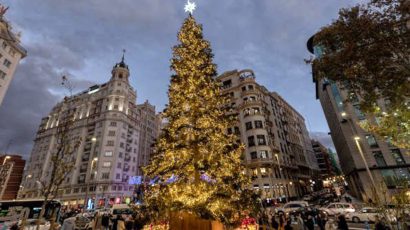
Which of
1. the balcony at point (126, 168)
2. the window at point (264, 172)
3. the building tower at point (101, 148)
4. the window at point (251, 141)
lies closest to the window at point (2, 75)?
the building tower at point (101, 148)

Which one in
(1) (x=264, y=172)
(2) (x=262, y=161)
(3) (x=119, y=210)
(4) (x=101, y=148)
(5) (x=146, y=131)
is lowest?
(3) (x=119, y=210)

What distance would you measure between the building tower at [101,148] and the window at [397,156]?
62.6m

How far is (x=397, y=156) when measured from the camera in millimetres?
33844

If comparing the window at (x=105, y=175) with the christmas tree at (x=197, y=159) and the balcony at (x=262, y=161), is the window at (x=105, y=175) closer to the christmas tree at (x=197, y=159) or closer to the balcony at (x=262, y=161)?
the balcony at (x=262, y=161)

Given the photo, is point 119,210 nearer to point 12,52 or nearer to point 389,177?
point 389,177

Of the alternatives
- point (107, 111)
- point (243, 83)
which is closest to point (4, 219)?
point (243, 83)

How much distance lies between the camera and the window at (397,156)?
3339 centimetres

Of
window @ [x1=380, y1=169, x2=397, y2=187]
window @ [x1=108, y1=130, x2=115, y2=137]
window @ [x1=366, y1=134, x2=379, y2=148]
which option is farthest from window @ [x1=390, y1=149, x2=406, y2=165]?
window @ [x1=108, y1=130, x2=115, y2=137]

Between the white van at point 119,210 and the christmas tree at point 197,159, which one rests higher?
the christmas tree at point 197,159

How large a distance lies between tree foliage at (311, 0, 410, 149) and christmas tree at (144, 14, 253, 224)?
6.98 metres

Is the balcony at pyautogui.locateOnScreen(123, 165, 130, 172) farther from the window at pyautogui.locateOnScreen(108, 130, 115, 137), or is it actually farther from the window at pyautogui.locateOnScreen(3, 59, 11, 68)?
the window at pyautogui.locateOnScreen(3, 59, 11, 68)

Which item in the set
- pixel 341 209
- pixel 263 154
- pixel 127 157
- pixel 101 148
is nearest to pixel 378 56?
pixel 341 209

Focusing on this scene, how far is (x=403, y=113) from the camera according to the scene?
10805 millimetres

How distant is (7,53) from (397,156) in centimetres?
7822
